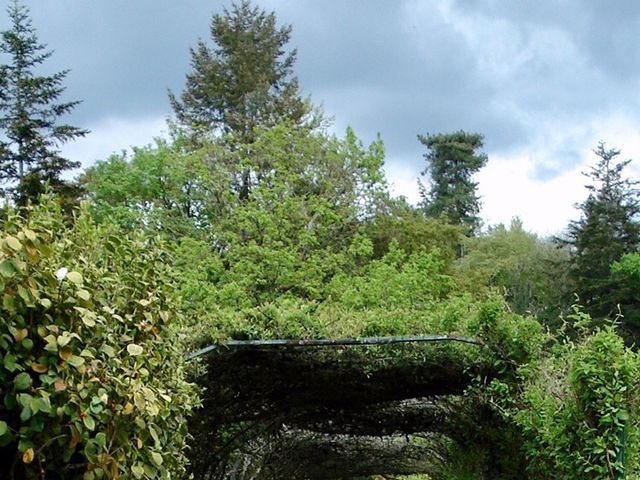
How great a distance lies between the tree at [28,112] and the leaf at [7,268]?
Answer: 17.5m

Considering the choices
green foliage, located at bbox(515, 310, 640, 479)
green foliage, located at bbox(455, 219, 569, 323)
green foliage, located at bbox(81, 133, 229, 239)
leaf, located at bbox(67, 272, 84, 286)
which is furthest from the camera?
green foliage, located at bbox(455, 219, 569, 323)

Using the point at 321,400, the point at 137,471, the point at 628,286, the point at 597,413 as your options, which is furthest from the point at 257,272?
the point at 137,471

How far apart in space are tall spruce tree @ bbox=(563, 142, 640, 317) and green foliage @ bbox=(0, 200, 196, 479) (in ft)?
71.9

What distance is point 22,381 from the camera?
7.14 feet

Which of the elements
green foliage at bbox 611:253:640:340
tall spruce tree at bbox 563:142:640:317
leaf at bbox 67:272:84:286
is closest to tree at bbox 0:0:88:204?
tall spruce tree at bbox 563:142:640:317

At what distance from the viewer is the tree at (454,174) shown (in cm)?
3447

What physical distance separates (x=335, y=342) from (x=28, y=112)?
17.4 m

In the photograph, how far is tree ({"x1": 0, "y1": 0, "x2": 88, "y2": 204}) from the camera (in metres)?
19.8

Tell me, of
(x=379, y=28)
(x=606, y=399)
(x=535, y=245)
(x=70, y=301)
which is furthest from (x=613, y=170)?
(x=70, y=301)

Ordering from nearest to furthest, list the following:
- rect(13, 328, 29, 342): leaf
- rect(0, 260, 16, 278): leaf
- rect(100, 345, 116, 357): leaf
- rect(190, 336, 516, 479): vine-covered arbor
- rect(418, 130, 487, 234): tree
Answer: rect(0, 260, 16, 278): leaf
rect(13, 328, 29, 342): leaf
rect(100, 345, 116, 357): leaf
rect(190, 336, 516, 479): vine-covered arbor
rect(418, 130, 487, 234): tree

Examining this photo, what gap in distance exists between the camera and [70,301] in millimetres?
2369

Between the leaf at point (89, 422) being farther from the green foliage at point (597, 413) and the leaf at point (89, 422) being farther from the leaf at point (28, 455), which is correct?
the green foliage at point (597, 413)

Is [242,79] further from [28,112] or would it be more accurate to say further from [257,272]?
[257,272]

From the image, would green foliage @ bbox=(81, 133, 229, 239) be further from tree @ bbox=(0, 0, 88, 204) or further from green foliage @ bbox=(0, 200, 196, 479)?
green foliage @ bbox=(0, 200, 196, 479)
